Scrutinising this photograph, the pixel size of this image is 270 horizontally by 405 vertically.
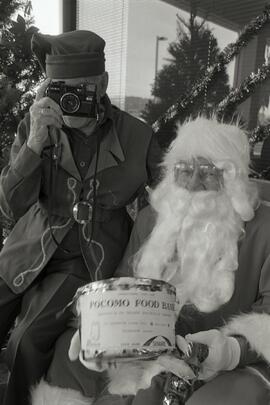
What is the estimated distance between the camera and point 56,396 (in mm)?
1375

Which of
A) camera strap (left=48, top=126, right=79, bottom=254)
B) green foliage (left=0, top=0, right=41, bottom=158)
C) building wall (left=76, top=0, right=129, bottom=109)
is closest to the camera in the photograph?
camera strap (left=48, top=126, right=79, bottom=254)

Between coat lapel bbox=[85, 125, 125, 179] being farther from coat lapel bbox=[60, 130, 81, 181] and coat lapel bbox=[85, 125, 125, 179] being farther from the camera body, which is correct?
the camera body

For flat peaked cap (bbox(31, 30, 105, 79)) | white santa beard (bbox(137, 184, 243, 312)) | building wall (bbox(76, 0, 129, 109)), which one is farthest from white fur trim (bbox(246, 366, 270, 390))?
building wall (bbox(76, 0, 129, 109))

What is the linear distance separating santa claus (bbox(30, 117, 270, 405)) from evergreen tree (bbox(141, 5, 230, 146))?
1.02 meters

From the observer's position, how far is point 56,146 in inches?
63.4

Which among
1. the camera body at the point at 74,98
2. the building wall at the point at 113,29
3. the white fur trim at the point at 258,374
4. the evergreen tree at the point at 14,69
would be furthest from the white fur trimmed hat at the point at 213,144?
the building wall at the point at 113,29

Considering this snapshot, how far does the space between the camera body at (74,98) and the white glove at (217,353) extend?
2.76ft

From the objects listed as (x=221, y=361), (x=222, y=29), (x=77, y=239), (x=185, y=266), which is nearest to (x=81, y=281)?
(x=77, y=239)

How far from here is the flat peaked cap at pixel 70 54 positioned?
1546mm

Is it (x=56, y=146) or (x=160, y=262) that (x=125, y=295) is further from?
(x=56, y=146)

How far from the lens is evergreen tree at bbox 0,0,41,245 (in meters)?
2.09

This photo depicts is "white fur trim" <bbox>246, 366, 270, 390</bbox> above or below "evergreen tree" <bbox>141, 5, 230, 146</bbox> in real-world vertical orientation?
below

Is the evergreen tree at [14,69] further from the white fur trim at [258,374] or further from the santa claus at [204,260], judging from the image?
the white fur trim at [258,374]

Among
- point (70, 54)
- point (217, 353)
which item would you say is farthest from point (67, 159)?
point (217, 353)
